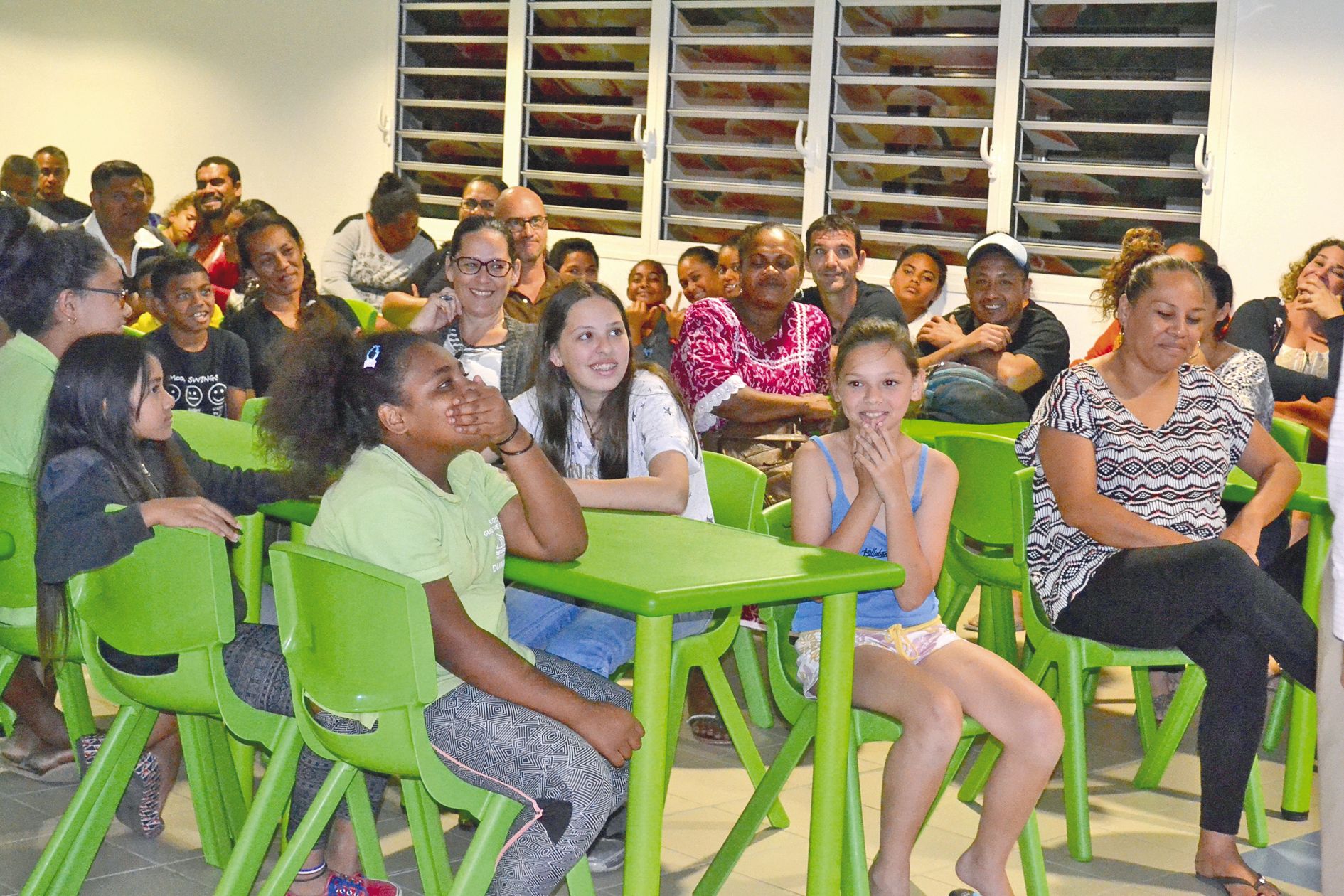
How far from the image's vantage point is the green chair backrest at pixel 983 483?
147 inches

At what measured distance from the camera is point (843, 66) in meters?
7.12

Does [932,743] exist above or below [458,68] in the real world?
below

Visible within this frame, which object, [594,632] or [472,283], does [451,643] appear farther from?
[472,283]

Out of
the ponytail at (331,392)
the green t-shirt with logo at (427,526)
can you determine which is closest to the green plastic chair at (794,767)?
the green t-shirt with logo at (427,526)

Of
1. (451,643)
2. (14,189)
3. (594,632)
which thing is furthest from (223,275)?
(451,643)

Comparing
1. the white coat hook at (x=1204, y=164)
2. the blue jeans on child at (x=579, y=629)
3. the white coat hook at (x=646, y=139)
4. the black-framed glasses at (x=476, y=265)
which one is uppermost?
the white coat hook at (x=646, y=139)

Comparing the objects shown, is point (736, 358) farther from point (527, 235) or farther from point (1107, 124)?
point (1107, 124)

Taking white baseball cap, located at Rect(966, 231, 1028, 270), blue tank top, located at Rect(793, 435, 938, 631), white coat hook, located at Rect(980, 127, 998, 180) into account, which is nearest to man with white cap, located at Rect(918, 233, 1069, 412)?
white baseball cap, located at Rect(966, 231, 1028, 270)

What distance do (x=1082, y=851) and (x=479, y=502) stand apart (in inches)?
59.8

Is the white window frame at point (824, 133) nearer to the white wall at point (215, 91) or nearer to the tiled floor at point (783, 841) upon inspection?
the white wall at point (215, 91)

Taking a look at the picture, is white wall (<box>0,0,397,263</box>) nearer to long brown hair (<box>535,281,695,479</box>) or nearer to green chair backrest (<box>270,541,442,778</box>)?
long brown hair (<box>535,281,695,479</box>)

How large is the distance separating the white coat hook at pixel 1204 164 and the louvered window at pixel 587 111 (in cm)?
278

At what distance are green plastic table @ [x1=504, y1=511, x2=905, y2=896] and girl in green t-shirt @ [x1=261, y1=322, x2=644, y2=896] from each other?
5cm

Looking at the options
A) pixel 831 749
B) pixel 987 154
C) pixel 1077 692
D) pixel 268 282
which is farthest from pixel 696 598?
pixel 987 154
